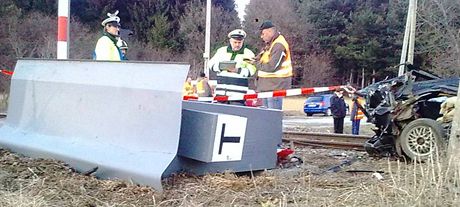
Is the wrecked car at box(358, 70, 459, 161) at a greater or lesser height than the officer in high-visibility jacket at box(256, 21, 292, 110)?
lesser

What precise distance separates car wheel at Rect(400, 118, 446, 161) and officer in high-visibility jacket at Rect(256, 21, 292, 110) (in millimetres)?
1556

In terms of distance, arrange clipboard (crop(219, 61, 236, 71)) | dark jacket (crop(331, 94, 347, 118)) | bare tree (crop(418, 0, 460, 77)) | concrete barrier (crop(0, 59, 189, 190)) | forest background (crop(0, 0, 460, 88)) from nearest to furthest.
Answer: concrete barrier (crop(0, 59, 189, 190)) < clipboard (crop(219, 61, 236, 71)) < dark jacket (crop(331, 94, 347, 118)) < forest background (crop(0, 0, 460, 88)) < bare tree (crop(418, 0, 460, 77))

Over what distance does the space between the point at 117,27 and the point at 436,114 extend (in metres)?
4.00

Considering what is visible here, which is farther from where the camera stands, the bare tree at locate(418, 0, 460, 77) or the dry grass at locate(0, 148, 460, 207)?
the bare tree at locate(418, 0, 460, 77)

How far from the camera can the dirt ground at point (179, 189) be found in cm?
367

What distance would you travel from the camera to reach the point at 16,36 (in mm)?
28328

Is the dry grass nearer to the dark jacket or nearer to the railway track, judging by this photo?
the railway track

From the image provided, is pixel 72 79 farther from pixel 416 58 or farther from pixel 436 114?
pixel 416 58

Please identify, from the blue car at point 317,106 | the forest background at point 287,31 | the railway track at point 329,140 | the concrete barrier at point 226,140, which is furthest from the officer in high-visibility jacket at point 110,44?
the blue car at point 317,106

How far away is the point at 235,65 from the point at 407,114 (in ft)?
7.12

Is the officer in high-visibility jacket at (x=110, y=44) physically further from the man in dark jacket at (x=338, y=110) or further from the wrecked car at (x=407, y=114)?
the man in dark jacket at (x=338, y=110)

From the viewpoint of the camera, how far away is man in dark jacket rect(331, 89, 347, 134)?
14016mm

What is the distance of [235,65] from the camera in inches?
271

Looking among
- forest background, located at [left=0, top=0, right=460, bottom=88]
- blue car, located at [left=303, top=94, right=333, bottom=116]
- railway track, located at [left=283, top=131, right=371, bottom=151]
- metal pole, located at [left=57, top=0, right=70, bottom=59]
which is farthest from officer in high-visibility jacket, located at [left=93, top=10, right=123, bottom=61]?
blue car, located at [left=303, top=94, right=333, bottom=116]
